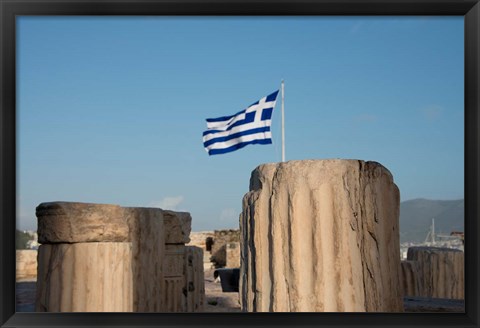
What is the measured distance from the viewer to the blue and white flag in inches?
439

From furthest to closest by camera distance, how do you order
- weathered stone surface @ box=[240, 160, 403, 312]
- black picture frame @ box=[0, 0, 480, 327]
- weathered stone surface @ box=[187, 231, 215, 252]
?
1. weathered stone surface @ box=[187, 231, 215, 252]
2. weathered stone surface @ box=[240, 160, 403, 312]
3. black picture frame @ box=[0, 0, 480, 327]

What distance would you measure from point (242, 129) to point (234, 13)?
8506mm

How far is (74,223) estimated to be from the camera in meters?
5.33

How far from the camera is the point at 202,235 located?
Result: 2336 cm

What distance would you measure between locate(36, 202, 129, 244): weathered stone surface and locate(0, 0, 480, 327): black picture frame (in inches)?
109

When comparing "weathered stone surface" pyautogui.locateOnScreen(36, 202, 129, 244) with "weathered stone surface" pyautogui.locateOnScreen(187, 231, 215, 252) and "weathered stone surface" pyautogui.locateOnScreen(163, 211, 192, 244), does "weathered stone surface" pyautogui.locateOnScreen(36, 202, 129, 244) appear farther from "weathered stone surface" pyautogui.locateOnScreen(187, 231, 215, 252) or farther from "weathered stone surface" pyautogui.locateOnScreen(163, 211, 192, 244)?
"weathered stone surface" pyautogui.locateOnScreen(187, 231, 215, 252)

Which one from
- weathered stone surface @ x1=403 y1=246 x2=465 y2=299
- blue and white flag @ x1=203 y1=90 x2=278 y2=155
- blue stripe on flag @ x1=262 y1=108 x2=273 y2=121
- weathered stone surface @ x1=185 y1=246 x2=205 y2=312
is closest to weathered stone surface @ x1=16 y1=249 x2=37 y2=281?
blue and white flag @ x1=203 y1=90 x2=278 y2=155

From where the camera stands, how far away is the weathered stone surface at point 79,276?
17.1ft

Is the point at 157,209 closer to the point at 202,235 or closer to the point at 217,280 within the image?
the point at 217,280

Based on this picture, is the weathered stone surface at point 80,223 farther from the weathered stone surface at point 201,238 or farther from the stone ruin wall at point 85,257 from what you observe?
the weathered stone surface at point 201,238

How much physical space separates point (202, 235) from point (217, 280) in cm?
683

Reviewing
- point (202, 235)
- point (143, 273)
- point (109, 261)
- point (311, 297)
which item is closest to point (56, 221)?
point (109, 261)

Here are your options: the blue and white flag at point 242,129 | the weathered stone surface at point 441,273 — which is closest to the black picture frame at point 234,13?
the weathered stone surface at point 441,273

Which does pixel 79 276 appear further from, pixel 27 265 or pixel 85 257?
pixel 27 265
